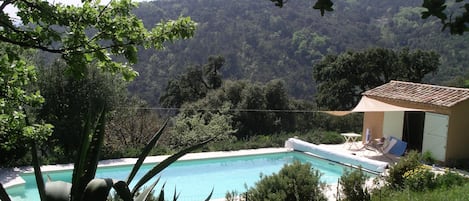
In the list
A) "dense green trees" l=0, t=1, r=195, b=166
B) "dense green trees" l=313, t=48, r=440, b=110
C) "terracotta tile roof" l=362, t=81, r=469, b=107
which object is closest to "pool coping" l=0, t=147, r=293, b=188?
"terracotta tile roof" l=362, t=81, r=469, b=107

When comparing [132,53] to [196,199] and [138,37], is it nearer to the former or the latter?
[138,37]

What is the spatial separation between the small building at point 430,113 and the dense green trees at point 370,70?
984 cm

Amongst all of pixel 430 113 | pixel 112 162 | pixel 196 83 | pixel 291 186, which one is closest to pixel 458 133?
pixel 430 113

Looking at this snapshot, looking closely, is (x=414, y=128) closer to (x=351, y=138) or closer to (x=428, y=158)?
(x=351, y=138)

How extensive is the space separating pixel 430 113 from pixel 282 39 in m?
35.9

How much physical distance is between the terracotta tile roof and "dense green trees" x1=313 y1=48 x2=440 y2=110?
9.64 metres

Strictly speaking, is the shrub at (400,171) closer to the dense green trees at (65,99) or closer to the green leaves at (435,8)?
the dense green trees at (65,99)

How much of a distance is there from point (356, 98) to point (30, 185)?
64.5 feet

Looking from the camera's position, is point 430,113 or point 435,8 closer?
point 435,8

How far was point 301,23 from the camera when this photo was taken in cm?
5253

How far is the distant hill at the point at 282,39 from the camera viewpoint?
121 ft

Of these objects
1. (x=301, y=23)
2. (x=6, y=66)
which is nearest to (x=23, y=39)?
(x=6, y=66)

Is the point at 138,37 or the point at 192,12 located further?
the point at 192,12

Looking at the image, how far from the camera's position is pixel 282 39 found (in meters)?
48.9
